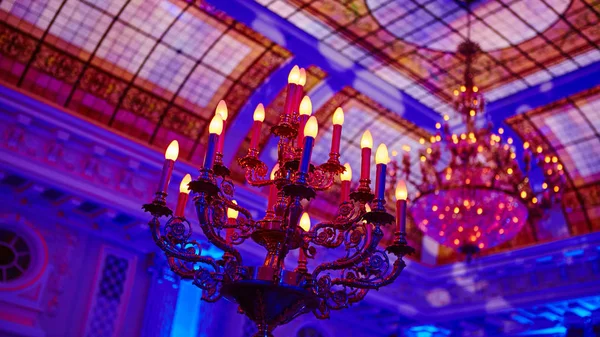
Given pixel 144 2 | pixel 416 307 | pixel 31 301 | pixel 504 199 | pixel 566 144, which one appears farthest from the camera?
pixel 416 307

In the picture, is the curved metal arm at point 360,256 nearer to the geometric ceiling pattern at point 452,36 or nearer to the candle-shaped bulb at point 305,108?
the candle-shaped bulb at point 305,108

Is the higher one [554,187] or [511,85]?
[511,85]

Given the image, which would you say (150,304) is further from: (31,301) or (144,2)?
(144,2)

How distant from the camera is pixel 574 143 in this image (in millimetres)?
13219

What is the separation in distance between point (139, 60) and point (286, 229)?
7868 mm

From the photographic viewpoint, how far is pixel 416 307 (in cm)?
1445

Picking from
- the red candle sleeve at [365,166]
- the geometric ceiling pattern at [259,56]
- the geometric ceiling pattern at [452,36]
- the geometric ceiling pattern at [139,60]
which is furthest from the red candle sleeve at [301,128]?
the geometric ceiling pattern at [139,60]

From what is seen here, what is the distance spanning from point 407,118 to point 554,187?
12.2ft

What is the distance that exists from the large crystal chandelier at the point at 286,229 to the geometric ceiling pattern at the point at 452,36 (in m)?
6.19

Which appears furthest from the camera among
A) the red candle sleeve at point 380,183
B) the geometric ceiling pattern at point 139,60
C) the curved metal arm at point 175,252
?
the geometric ceiling pattern at point 139,60

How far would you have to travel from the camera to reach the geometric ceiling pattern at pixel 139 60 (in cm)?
1077

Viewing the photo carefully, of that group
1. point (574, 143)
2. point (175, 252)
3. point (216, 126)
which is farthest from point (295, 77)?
point (574, 143)

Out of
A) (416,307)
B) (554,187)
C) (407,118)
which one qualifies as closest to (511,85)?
(407,118)

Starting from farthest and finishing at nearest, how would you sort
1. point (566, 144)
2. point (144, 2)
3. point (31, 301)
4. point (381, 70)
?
point (566, 144), point (381, 70), point (144, 2), point (31, 301)
